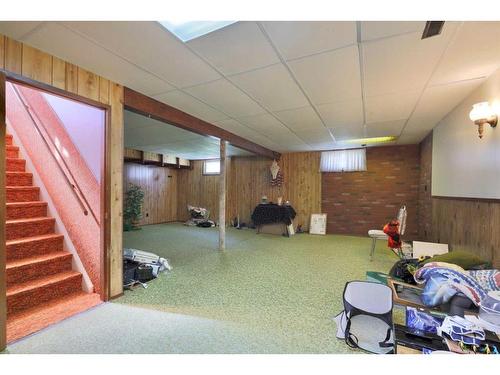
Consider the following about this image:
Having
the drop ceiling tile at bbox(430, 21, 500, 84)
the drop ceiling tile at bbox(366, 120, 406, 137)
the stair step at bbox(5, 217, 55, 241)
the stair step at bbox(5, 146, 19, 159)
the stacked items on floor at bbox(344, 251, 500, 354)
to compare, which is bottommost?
the stacked items on floor at bbox(344, 251, 500, 354)

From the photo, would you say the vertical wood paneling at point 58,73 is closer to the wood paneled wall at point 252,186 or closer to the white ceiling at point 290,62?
the white ceiling at point 290,62

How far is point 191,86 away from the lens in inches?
96.9

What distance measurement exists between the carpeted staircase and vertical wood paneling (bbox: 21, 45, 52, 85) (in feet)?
5.46

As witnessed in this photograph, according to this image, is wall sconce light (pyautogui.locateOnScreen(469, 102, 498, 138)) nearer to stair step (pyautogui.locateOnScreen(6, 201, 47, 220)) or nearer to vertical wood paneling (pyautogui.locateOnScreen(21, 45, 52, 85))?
vertical wood paneling (pyautogui.locateOnScreen(21, 45, 52, 85))

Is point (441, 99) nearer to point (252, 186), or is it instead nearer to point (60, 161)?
point (60, 161)

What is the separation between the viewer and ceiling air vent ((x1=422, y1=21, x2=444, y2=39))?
143 centimetres

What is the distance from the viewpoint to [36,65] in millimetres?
Result: 1771

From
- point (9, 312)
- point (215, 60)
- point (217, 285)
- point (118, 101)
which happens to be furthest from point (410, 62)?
point (9, 312)

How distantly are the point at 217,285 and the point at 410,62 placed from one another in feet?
9.95

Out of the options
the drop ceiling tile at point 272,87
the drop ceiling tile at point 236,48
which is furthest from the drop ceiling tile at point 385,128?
the drop ceiling tile at point 236,48

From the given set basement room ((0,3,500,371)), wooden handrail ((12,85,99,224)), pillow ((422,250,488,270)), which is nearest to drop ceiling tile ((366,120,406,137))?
basement room ((0,3,500,371))

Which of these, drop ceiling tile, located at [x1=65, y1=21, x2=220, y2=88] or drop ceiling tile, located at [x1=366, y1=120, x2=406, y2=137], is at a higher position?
drop ceiling tile, located at [x1=366, y1=120, x2=406, y2=137]

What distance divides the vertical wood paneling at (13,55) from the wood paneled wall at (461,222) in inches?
168

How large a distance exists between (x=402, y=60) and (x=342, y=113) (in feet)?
4.67
